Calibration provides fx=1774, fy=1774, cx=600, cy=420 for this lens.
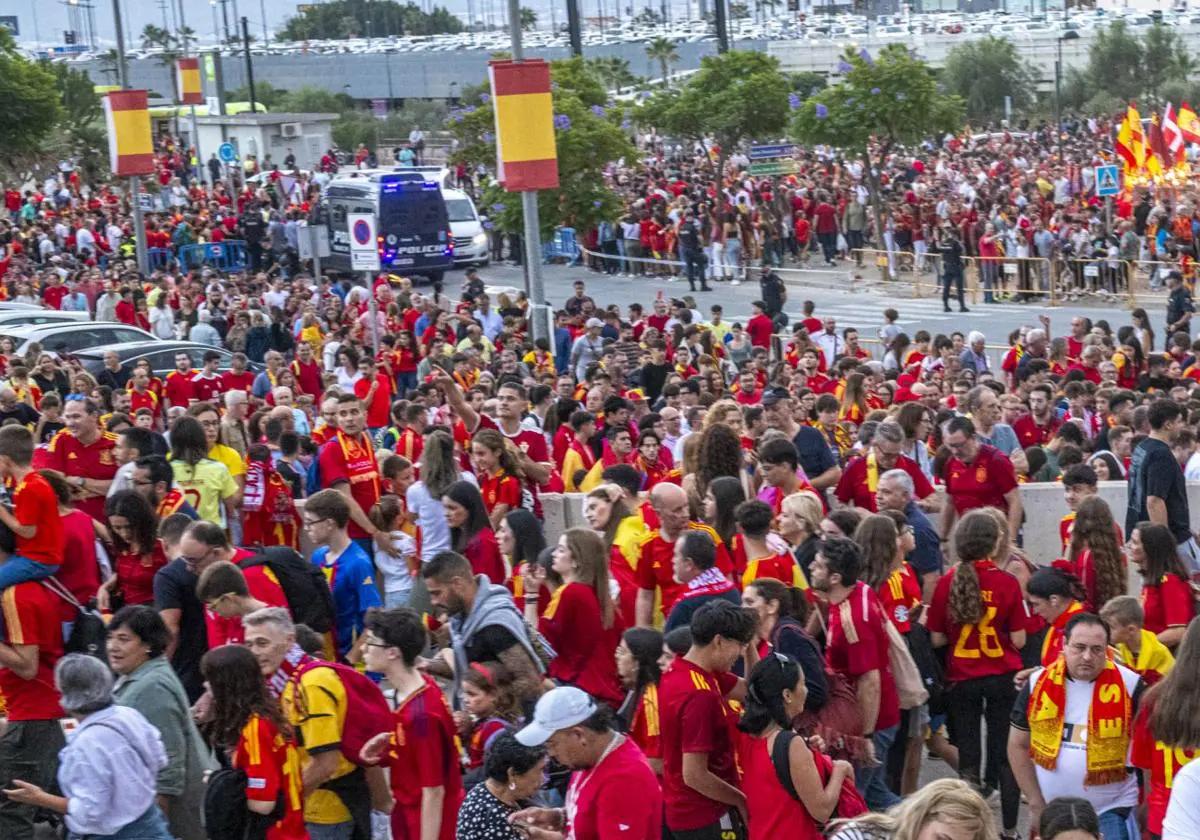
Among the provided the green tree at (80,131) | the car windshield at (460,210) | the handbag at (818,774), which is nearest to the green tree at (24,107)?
the green tree at (80,131)

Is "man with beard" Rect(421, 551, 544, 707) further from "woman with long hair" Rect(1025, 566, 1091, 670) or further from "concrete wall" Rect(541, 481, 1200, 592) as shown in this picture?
"concrete wall" Rect(541, 481, 1200, 592)

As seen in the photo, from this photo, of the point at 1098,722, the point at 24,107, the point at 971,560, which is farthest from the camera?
the point at 24,107

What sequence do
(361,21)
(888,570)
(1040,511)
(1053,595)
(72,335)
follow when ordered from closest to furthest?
(1053,595), (888,570), (1040,511), (72,335), (361,21)

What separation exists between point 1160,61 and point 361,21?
120476 millimetres

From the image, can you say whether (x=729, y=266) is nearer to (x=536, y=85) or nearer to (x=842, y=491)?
(x=536, y=85)

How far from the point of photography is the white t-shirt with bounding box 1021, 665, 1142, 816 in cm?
663

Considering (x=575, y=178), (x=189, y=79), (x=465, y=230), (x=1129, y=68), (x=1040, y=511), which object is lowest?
(x=1040, y=511)

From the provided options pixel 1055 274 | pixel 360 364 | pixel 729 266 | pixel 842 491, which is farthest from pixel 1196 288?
pixel 842 491

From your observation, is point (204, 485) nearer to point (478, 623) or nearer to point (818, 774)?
point (478, 623)

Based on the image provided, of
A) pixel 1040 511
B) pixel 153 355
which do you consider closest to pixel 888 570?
pixel 1040 511

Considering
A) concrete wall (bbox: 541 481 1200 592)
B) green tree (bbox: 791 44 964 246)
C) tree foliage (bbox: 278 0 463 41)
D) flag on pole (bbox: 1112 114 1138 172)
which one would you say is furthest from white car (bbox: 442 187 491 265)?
tree foliage (bbox: 278 0 463 41)

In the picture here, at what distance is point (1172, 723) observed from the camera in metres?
6.00

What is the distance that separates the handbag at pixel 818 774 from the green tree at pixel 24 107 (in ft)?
152

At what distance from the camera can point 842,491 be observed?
Answer: 1087cm
